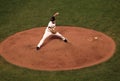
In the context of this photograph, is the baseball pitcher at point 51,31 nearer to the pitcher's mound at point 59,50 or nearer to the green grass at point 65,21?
the pitcher's mound at point 59,50

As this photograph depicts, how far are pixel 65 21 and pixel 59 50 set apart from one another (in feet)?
18.2

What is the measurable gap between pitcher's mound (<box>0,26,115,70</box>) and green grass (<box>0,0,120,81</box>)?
1.58 ft

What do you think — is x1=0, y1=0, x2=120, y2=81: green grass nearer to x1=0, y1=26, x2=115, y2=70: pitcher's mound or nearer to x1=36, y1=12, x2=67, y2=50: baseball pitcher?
x1=0, y1=26, x2=115, y2=70: pitcher's mound

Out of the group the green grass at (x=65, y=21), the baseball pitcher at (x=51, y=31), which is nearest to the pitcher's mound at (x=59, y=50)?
the baseball pitcher at (x=51, y=31)

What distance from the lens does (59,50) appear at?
17547mm

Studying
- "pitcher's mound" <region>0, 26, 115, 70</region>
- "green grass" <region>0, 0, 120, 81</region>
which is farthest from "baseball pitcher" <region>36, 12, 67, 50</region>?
"green grass" <region>0, 0, 120, 81</region>

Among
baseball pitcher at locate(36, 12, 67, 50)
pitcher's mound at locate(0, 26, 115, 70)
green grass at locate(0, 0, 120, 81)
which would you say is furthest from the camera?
baseball pitcher at locate(36, 12, 67, 50)

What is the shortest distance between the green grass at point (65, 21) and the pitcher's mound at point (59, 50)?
0.48 meters

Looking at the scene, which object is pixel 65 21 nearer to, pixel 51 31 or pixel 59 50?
pixel 51 31

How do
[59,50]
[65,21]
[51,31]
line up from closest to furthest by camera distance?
[59,50]
[51,31]
[65,21]

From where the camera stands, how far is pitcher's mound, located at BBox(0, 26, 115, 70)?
55.0 ft

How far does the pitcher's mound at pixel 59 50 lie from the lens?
16766 millimetres

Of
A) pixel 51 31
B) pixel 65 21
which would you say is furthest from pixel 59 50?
pixel 65 21

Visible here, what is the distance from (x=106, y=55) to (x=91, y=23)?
507 cm
